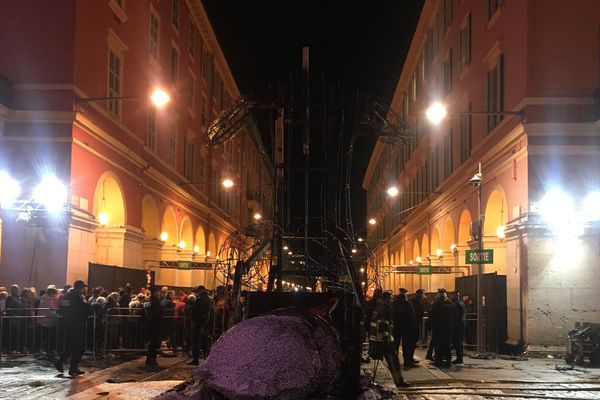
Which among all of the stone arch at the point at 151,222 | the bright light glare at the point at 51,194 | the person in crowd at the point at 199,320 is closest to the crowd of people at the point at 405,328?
the person in crowd at the point at 199,320

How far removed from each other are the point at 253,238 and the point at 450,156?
2460 centimetres

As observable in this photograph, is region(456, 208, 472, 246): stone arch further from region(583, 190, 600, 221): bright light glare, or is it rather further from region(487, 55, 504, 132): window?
region(583, 190, 600, 221): bright light glare

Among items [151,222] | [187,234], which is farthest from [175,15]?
[187,234]

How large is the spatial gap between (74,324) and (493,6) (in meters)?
18.3

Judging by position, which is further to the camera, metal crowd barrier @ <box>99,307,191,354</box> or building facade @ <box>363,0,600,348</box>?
building facade @ <box>363,0,600,348</box>

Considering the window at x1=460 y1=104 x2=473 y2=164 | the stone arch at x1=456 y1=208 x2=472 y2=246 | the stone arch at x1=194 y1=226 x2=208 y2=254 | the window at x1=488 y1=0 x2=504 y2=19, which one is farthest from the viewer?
the stone arch at x1=194 y1=226 x2=208 y2=254

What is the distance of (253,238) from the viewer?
897cm

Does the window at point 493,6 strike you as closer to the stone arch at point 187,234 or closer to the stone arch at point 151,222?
the stone arch at point 151,222

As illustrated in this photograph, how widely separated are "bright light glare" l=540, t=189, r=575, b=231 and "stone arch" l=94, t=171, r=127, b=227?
14028mm

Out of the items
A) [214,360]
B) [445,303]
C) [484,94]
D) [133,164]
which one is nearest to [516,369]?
[445,303]

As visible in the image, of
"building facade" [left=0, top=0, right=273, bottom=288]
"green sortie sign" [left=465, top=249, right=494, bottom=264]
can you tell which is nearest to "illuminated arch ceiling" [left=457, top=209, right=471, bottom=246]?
"building facade" [left=0, top=0, right=273, bottom=288]

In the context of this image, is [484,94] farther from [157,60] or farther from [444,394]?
[444,394]

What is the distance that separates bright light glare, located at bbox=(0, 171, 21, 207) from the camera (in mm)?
18125

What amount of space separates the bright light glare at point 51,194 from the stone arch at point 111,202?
3.63 metres
